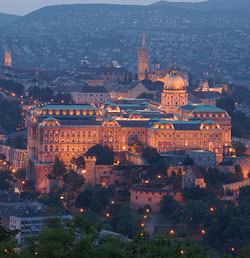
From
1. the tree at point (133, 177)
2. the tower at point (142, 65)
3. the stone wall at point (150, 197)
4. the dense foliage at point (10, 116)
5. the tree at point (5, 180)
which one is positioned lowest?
the tree at point (5, 180)

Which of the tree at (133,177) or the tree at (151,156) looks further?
the tree at (151,156)

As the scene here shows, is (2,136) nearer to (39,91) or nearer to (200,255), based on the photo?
(39,91)

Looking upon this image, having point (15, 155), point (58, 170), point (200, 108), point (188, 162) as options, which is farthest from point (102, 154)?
point (15, 155)

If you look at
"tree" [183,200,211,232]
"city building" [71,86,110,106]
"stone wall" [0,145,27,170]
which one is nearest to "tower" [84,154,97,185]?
"stone wall" [0,145,27,170]

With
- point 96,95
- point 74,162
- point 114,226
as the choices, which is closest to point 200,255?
point 114,226

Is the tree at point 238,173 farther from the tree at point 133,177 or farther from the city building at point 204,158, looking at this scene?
the tree at point 133,177

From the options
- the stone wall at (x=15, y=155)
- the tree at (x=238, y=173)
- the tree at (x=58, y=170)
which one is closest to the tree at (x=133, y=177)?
the tree at (x=58, y=170)
